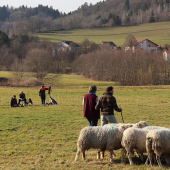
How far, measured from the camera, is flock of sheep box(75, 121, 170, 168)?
8181mm

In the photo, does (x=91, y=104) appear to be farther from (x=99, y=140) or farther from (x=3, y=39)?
(x=3, y=39)

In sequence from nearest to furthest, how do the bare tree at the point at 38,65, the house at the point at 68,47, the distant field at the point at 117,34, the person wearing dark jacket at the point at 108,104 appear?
1. the person wearing dark jacket at the point at 108,104
2. the bare tree at the point at 38,65
3. the house at the point at 68,47
4. the distant field at the point at 117,34

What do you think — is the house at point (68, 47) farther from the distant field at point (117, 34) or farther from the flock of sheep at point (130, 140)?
the flock of sheep at point (130, 140)

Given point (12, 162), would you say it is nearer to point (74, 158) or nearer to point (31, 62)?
point (74, 158)

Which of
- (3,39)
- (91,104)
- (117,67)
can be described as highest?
(3,39)

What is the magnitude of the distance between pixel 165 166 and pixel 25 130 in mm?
8351

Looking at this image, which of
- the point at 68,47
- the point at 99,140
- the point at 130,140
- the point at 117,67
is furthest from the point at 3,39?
the point at 130,140

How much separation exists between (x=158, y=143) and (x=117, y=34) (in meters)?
155

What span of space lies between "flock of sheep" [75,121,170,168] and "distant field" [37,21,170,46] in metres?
128

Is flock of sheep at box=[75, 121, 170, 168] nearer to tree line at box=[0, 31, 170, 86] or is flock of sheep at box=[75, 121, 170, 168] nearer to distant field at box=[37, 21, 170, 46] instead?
tree line at box=[0, 31, 170, 86]

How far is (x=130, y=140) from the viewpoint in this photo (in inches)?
333

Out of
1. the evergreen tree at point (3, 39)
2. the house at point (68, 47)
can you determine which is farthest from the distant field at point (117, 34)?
the evergreen tree at point (3, 39)

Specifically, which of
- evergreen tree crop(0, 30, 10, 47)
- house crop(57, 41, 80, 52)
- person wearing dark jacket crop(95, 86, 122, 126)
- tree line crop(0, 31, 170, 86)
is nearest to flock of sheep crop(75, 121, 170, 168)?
person wearing dark jacket crop(95, 86, 122, 126)

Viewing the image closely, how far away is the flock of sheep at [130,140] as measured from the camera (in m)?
8.18
